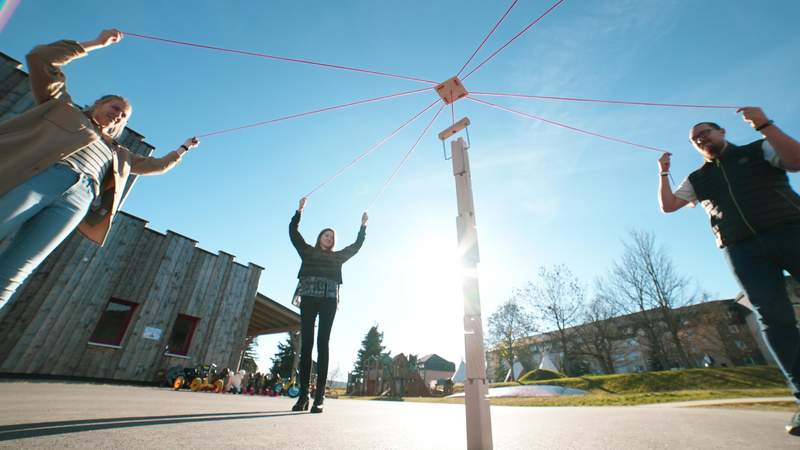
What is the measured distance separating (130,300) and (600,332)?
28982mm

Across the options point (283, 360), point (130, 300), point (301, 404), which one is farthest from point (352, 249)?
point (283, 360)

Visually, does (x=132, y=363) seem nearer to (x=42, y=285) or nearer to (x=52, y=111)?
(x=42, y=285)

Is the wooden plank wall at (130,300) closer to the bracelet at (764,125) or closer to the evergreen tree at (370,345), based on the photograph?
the bracelet at (764,125)

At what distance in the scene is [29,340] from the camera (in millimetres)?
8438

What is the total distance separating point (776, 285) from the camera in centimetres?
203

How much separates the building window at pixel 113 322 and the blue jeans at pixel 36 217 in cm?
1073

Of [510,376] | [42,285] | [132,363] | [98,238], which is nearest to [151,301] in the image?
[132,363]

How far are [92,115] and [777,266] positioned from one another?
4442 millimetres

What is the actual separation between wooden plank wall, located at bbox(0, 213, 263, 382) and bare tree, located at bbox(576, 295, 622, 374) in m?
24.8

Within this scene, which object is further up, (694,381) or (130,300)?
(130,300)

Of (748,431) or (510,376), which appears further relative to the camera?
(510,376)

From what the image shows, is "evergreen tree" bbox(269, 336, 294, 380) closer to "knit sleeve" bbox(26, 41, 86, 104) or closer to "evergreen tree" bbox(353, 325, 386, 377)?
"evergreen tree" bbox(353, 325, 386, 377)

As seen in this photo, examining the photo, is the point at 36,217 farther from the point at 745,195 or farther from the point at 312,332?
the point at 745,195

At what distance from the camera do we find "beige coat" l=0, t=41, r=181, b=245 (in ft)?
5.59
